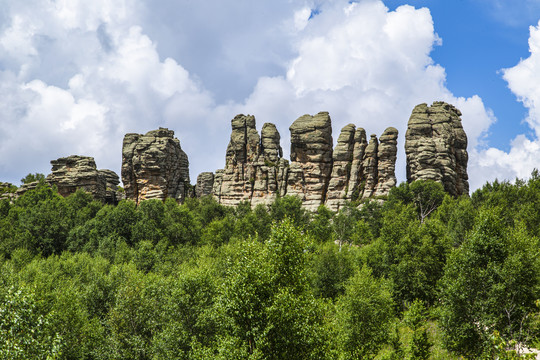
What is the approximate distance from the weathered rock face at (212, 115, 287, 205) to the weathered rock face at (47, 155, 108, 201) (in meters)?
37.5

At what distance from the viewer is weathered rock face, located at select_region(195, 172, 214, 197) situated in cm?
14975

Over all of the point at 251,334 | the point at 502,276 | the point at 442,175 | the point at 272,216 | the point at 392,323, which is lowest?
the point at 392,323

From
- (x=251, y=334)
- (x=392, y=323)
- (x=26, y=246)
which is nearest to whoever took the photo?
(x=251, y=334)

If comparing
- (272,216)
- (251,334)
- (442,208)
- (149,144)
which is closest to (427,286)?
(251,334)

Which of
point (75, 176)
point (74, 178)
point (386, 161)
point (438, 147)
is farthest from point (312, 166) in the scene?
point (74, 178)

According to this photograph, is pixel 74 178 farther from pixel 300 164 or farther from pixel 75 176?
pixel 300 164

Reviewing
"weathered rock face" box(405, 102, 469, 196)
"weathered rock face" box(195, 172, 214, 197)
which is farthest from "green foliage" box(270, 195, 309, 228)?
"weathered rock face" box(195, 172, 214, 197)

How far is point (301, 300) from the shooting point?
23922mm

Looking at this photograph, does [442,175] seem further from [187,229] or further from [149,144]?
[149,144]

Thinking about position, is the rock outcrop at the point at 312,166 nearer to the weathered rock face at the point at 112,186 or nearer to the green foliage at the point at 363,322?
the weathered rock face at the point at 112,186

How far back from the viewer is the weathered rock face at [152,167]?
4656 inches

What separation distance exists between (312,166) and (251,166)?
770 inches

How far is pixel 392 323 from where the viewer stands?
35750mm

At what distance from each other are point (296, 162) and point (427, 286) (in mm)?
71108
